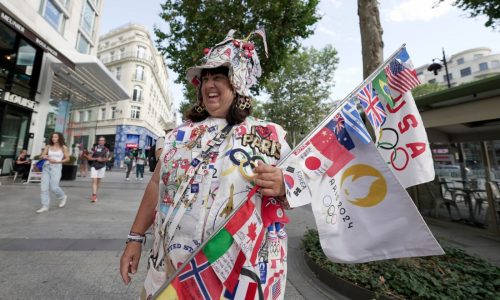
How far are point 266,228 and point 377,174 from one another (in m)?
0.65

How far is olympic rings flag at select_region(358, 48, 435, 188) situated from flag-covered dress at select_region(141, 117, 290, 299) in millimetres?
704

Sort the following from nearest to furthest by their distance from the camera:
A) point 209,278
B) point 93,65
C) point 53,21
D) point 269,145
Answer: point 209,278, point 269,145, point 93,65, point 53,21

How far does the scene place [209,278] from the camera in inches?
43.9

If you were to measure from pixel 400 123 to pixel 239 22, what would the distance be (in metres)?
7.92

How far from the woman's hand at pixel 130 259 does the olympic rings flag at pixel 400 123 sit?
1600 mm

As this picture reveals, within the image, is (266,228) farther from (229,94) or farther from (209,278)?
(229,94)

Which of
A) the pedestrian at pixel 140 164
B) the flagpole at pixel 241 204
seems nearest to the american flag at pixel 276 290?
the flagpole at pixel 241 204

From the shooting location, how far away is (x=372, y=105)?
1592mm

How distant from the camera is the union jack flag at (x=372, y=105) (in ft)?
5.03

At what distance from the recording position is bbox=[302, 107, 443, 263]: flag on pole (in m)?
1.26

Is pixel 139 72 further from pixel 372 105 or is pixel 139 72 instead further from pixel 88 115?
pixel 372 105

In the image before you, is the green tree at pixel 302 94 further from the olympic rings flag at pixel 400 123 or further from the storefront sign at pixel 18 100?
the olympic rings flag at pixel 400 123

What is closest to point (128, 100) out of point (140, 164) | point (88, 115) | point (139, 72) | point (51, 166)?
point (139, 72)

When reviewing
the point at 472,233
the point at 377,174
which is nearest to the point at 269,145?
the point at 377,174
